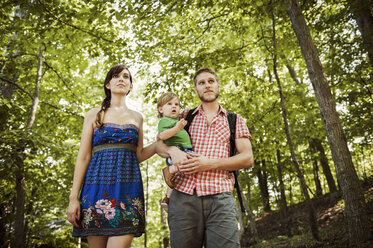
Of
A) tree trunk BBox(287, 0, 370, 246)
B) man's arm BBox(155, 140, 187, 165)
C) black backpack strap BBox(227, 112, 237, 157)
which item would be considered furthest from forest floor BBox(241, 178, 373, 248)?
man's arm BBox(155, 140, 187, 165)

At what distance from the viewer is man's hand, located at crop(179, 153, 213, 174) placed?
7.59 ft

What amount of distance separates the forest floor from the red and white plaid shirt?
437 cm

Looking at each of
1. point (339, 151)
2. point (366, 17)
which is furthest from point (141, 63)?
point (366, 17)

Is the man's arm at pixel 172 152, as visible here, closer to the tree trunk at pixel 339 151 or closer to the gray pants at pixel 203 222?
Answer: the gray pants at pixel 203 222

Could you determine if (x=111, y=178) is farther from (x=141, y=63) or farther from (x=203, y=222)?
(x=141, y=63)

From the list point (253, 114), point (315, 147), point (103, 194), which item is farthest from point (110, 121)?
point (315, 147)

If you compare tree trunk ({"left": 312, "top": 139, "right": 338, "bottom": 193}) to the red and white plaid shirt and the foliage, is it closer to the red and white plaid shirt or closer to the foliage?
the foliage

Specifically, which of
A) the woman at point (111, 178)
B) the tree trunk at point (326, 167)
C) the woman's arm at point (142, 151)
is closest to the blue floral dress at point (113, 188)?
the woman at point (111, 178)

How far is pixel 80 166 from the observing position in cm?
244

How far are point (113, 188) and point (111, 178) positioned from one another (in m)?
0.09

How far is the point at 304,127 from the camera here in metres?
11.7

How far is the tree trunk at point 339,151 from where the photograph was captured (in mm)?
5496

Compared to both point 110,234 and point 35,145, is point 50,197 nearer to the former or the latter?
point 35,145

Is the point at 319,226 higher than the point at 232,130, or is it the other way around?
the point at 232,130
